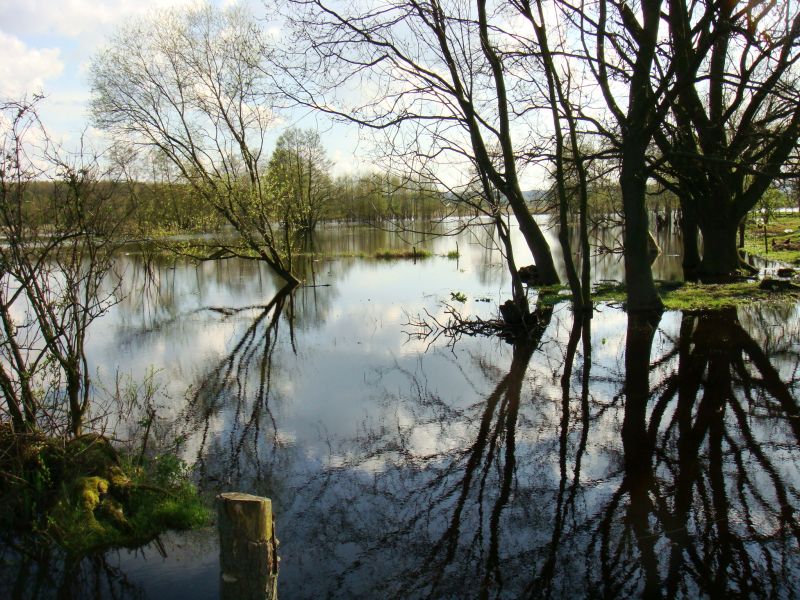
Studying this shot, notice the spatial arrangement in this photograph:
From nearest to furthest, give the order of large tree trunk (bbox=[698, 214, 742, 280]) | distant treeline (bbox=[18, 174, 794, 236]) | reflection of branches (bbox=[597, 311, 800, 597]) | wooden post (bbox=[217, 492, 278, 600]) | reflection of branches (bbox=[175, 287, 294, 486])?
wooden post (bbox=[217, 492, 278, 600]) → reflection of branches (bbox=[597, 311, 800, 597]) → distant treeline (bbox=[18, 174, 794, 236]) → reflection of branches (bbox=[175, 287, 294, 486]) → large tree trunk (bbox=[698, 214, 742, 280])

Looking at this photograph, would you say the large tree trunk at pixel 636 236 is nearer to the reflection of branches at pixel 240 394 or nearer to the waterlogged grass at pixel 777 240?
the reflection of branches at pixel 240 394

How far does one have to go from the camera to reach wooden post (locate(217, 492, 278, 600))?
3449 mm

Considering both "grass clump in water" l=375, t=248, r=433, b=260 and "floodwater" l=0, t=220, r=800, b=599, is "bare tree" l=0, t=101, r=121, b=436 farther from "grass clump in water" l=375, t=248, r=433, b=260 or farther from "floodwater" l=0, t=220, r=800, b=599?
"grass clump in water" l=375, t=248, r=433, b=260

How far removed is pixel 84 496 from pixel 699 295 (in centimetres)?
1569

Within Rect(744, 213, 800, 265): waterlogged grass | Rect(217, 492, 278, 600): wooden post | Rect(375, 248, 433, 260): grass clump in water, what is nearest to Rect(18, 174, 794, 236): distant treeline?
Rect(744, 213, 800, 265): waterlogged grass

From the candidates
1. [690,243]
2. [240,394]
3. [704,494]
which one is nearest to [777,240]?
[690,243]

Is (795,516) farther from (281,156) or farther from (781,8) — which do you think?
(281,156)

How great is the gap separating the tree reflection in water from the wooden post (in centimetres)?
125

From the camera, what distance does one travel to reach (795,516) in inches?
210

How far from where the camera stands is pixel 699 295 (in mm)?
16984

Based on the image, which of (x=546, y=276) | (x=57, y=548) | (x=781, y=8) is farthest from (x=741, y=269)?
(x=57, y=548)

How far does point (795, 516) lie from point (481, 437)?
3307 millimetres

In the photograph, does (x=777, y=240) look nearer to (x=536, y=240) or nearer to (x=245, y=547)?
(x=536, y=240)

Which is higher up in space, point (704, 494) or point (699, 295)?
point (699, 295)
